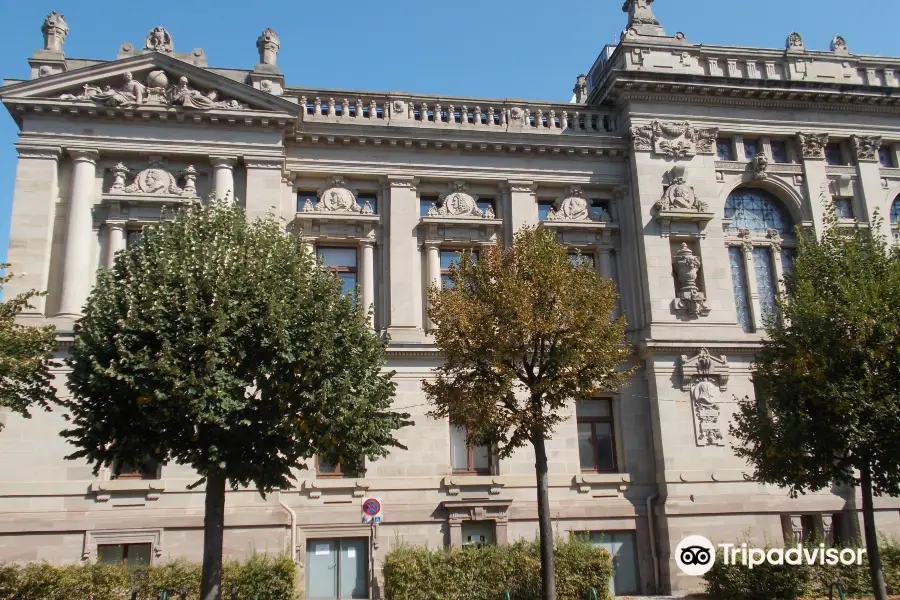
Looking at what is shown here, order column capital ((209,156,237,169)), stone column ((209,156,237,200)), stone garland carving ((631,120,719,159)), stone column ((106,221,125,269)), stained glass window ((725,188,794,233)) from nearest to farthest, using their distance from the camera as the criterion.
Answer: stone column ((106,221,125,269)), stone column ((209,156,237,200)), column capital ((209,156,237,169)), stone garland carving ((631,120,719,159)), stained glass window ((725,188,794,233))

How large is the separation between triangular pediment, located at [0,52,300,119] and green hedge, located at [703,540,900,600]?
1927cm

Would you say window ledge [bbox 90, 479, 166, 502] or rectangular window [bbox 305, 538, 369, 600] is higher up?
window ledge [bbox 90, 479, 166, 502]

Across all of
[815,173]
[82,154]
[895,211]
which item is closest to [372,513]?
[82,154]

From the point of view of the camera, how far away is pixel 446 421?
2536 cm

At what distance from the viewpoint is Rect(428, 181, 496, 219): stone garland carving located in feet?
90.1

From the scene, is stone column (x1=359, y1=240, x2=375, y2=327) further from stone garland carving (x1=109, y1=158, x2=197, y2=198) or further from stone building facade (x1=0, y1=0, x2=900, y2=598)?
stone garland carving (x1=109, y1=158, x2=197, y2=198)

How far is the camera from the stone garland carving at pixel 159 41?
2662cm

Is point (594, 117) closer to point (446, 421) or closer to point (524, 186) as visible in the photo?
point (524, 186)

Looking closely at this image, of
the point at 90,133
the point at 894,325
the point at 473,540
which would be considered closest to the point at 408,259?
the point at 473,540

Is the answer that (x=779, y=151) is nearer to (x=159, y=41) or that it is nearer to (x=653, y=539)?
(x=653, y=539)

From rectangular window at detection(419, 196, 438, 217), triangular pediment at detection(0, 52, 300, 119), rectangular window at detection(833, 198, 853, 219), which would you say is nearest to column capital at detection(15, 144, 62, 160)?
triangular pediment at detection(0, 52, 300, 119)

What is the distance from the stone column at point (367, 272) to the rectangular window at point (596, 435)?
7.69 meters

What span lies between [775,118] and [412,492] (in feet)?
62.9

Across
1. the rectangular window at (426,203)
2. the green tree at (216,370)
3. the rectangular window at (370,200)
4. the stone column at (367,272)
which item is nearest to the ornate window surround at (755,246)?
the rectangular window at (426,203)
